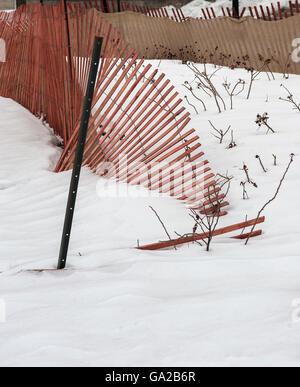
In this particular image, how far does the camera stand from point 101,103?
5.57 meters

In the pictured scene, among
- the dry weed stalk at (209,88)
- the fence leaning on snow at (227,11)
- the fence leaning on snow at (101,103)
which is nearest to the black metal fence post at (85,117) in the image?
the fence leaning on snow at (101,103)

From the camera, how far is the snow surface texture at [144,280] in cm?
189

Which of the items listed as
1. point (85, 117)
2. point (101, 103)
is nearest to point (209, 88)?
point (101, 103)

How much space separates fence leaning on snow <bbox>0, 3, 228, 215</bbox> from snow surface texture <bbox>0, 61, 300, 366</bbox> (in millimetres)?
192

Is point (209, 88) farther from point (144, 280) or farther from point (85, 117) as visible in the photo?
point (144, 280)

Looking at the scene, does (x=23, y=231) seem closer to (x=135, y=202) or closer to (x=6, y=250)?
(x=6, y=250)

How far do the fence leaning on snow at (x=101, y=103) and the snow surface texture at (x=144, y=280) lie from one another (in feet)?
0.63

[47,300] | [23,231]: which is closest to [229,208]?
[23,231]

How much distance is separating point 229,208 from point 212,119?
205cm

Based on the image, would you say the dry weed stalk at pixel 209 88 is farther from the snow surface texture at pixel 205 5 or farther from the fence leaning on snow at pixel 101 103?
the snow surface texture at pixel 205 5

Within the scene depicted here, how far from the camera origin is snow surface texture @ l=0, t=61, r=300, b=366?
189 cm

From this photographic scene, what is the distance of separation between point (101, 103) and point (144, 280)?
130 inches

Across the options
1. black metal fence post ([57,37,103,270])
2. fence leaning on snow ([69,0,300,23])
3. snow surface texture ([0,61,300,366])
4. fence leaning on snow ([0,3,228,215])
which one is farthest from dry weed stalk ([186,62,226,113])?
black metal fence post ([57,37,103,270])

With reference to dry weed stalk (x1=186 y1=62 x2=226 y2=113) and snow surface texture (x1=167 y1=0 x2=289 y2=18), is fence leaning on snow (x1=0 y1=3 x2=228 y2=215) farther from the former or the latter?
snow surface texture (x1=167 y1=0 x2=289 y2=18)
